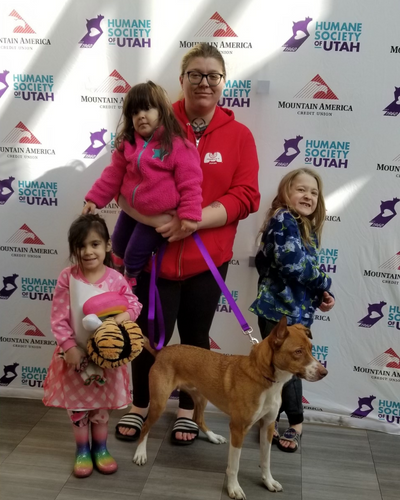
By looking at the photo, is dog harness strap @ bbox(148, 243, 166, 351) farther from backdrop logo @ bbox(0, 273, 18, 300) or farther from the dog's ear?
backdrop logo @ bbox(0, 273, 18, 300)

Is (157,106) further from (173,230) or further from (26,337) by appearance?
(26,337)

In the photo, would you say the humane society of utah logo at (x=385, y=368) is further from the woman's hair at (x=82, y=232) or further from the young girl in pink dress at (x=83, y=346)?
the woman's hair at (x=82, y=232)

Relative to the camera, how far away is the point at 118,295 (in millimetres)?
2191

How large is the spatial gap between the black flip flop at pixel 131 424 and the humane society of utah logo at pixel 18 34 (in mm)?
2010

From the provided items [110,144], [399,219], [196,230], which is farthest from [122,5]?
[399,219]

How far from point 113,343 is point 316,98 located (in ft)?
5.19

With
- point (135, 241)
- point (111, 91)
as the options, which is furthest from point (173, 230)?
point (111, 91)

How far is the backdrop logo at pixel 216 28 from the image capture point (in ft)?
8.43

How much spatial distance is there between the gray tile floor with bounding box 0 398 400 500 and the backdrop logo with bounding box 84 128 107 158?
4.81 ft

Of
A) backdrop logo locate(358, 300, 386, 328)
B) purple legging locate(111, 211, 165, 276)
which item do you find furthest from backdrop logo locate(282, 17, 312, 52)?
backdrop logo locate(358, 300, 386, 328)

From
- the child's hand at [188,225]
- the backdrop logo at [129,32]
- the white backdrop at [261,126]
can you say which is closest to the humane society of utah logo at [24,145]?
the white backdrop at [261,126]

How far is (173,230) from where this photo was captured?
2260 millimetres

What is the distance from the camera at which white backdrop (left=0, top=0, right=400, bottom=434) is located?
8.38ft

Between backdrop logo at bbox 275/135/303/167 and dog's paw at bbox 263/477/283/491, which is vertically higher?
backdrop logo at bbox 275/135/303/167
